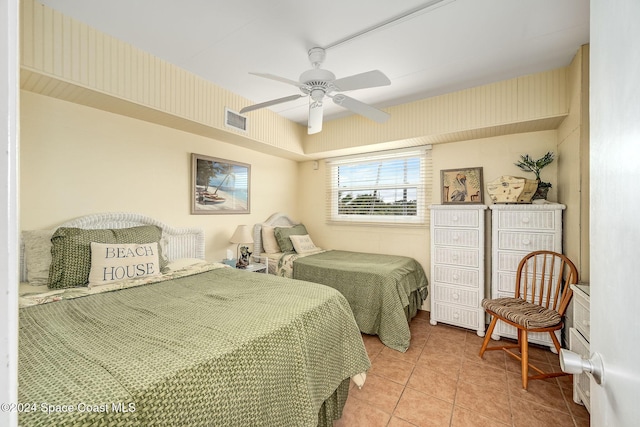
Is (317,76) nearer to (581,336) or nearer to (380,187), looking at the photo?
(380,187)

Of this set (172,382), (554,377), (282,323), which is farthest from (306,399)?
(554,377)

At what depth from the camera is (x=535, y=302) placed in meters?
2.56

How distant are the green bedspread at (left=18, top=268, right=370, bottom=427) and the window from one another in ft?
7.30

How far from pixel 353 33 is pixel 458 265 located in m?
2.46

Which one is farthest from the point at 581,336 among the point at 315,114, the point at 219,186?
the point at 219,186

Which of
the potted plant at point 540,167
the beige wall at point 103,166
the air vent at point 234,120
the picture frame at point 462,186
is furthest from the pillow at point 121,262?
the potted plant at point 540,167

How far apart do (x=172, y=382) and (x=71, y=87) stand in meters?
2.24

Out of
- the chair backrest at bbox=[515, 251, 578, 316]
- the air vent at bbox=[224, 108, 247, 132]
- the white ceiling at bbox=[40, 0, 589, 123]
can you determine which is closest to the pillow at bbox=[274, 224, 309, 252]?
the air vent at bbox=[224, 108, 247, 132]

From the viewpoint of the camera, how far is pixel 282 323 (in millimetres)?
1286

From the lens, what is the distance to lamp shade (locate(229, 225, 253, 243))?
10.6 feet

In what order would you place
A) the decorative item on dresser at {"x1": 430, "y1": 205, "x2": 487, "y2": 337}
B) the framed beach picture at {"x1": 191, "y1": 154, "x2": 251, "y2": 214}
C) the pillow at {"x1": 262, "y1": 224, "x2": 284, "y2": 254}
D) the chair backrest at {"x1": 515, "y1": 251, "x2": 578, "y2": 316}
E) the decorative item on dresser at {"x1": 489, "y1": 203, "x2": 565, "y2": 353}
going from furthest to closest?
1. the pillow at {"x1": 262, "y1": 224, "x2": 284, "y2": 254}
2. the framed beach picture at {"x1": 191, "y1": 154, "x2": 251, "y2": 214}
3. the decorative item on dresser at {"x1": 430, "y1": 205, "x2": 487, "y2": 337}
4. the decorative item on dresser at {"x1": 489, "y1": 203, "x2": 565, "y2": 353}
5. the chair backrest at {"x1": 515, "y1": 251, "x2": 578, "y2": 316}

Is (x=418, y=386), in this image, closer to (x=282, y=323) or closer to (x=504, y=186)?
(x=282, y=323)

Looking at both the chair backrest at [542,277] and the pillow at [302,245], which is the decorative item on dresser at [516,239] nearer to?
the chair backrest at [542,277]

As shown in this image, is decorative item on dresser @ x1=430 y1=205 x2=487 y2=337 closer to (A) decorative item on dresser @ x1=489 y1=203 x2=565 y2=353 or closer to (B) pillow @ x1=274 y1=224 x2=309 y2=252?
(A) decorative item on dresser @ x1=489 y1=203 x2=565 y2=353
